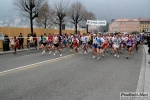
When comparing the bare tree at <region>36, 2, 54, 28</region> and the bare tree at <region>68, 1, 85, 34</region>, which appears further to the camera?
the bare tree at <region>36, 2, 54, 28</region>

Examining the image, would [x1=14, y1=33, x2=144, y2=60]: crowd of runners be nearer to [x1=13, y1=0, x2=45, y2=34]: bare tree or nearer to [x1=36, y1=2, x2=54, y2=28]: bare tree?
[x1=13, y1=0, x2=45, y2=34]: bare tree

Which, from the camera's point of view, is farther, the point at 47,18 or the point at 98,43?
the point at 47,18

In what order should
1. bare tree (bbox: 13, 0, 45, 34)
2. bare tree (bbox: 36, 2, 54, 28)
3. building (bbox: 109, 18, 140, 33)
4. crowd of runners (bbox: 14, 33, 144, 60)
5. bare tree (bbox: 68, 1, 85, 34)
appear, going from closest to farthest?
Result: crowd of runners (bbox: 14, 33, 144, 60), bare tree (bbox: 13, 0, 45, 34), bare tree (bbox: 68, 1, 85, 34), bare tree (bbox: 36, 2, 54, 28), building (bbox: 109, 18, 140, 33)

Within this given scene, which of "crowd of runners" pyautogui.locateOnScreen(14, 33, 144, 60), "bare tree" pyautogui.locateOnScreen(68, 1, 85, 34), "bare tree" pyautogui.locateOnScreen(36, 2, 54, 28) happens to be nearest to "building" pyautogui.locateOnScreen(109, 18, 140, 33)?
"bare tree" pyautogui.locateOnScreen(36, 2, 54, 28)

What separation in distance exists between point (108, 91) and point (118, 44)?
1151cm

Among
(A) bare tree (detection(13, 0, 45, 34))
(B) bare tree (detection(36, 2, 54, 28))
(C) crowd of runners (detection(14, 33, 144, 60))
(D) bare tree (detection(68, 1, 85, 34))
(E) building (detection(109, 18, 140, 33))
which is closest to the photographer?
(C) crowd of runners (detection(14, 33, 144, 60))

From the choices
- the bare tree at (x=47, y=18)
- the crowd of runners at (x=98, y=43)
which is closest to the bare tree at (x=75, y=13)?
the bare tree at (x=47, y=18)

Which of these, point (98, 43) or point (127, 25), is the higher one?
point (127, 25)

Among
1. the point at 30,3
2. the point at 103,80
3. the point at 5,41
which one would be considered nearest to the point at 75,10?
the point at 30,3

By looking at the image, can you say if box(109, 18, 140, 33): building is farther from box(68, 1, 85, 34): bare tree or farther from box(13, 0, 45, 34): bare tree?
box(13, 0, 45, 34): bare tree

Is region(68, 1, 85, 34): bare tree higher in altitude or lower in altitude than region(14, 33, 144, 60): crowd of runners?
higher

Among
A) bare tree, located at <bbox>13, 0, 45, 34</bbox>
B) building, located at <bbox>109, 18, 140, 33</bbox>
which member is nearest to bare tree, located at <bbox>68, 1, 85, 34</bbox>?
bare tree, located at <bbox>13, 0, 45, 34</bbox>

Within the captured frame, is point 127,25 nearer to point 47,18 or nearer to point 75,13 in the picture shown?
point 47,18

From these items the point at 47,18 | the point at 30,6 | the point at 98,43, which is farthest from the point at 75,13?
the point at 98,43
